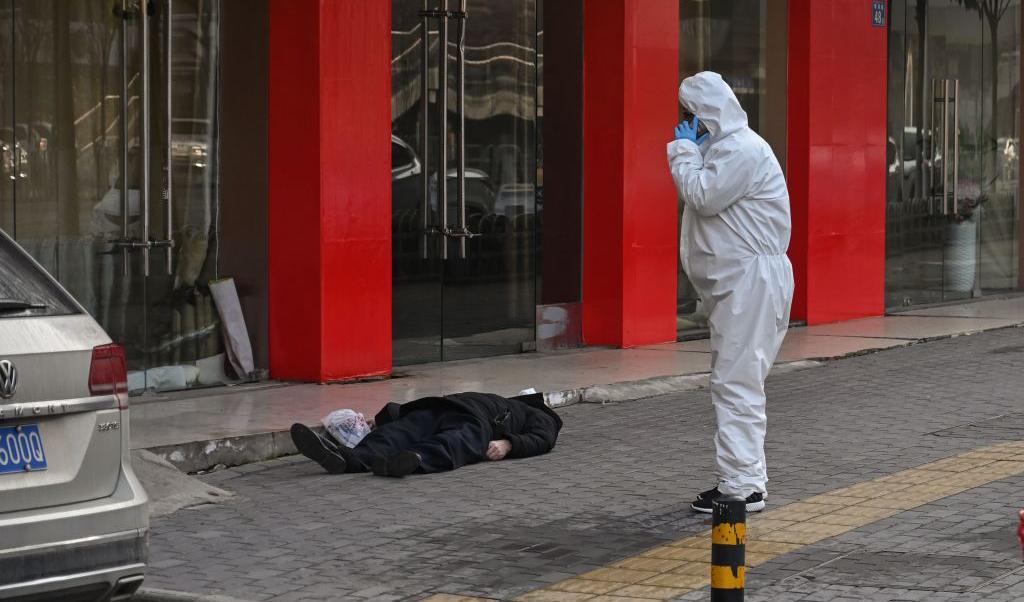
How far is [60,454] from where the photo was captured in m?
5.02

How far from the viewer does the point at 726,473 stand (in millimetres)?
7379

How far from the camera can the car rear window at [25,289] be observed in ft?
16.7

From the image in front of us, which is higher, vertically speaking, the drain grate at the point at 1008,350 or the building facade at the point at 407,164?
the building facade at the point at 407,164

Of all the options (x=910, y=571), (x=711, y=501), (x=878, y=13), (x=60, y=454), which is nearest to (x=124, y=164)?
(x=711, y=501)

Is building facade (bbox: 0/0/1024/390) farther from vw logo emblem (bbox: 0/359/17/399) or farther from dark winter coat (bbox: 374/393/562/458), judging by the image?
vw logo emblem (bbox: 0/359/17/399)

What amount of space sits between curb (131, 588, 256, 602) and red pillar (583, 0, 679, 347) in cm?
839

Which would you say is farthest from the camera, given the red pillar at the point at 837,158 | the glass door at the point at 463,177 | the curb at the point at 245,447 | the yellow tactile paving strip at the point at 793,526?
the red pillar at the point at 837,158

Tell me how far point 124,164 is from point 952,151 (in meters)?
11.5

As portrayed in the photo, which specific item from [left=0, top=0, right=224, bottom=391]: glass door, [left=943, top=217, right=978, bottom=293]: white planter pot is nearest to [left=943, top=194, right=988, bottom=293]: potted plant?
[left=943, top=217, right=978, bottom=293]: white planter pot

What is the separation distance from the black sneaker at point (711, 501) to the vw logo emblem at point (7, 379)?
135 inches

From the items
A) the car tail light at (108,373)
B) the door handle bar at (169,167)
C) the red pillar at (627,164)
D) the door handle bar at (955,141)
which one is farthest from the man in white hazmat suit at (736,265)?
the door handle bar at (955,141)

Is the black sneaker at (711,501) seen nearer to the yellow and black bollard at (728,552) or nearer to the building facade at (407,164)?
the yellow and black bollard at (728,552)

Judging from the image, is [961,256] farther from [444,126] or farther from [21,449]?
[21,449]

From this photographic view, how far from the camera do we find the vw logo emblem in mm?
4875
